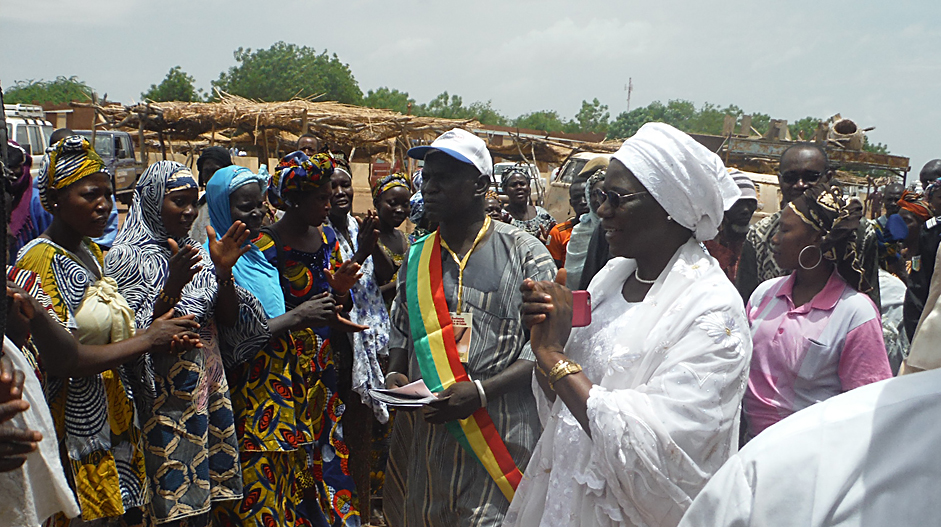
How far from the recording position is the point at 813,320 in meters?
3.15

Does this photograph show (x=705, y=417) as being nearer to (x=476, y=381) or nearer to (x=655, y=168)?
(x=655, y=168)

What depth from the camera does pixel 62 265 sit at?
125 inches

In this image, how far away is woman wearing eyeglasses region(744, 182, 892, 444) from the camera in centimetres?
302

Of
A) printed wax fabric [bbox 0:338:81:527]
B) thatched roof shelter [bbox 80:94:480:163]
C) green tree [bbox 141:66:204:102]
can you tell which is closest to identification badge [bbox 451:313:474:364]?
printed wax fabric [bbox 0:338:81:527]

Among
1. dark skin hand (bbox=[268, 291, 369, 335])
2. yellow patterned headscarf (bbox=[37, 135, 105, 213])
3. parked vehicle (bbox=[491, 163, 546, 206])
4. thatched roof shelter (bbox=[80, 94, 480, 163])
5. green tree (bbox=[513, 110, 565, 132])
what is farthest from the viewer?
green tree (bbox=[513, 110, 565, 132])

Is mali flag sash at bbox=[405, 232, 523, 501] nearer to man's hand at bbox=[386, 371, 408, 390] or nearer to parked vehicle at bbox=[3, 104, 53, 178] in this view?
man's hand at bbox=[386, 371, 408, 390]

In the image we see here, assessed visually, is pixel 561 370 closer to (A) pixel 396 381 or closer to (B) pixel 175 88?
(A) pixel 396 381

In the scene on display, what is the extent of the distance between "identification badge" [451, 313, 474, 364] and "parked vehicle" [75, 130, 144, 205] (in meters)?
16.4

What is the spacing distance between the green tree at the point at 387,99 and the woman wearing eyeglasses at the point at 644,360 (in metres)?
64.5

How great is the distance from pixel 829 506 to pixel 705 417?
49.5 inches

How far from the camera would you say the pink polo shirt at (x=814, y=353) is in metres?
2.99

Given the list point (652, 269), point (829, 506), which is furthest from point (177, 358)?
point (829, 506)

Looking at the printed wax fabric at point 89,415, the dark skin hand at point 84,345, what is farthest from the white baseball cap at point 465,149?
the printed wax fabric at point 89,415

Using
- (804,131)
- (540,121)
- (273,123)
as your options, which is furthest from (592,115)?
(273,123)
